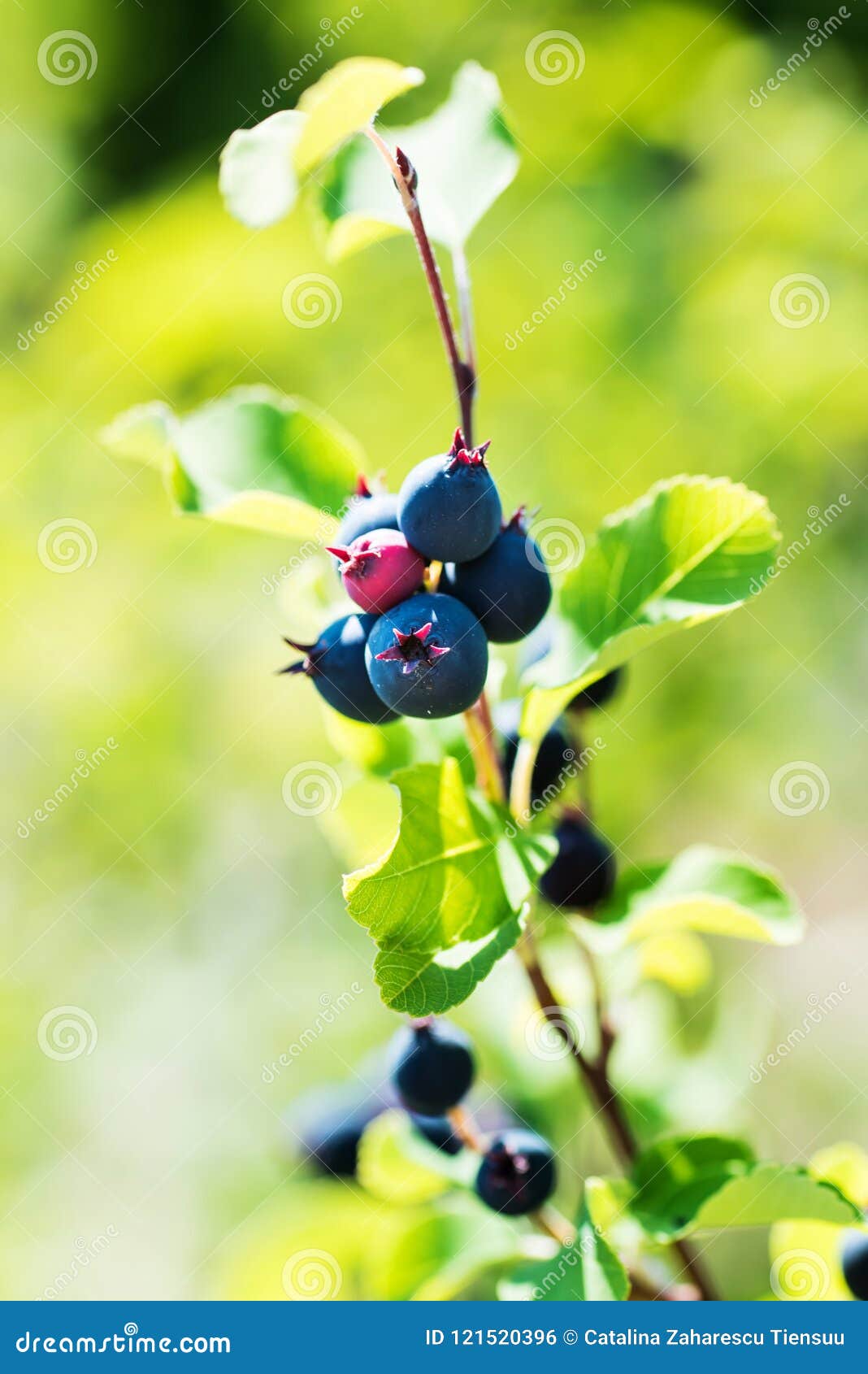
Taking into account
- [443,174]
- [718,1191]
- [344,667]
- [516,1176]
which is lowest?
[516,1176]

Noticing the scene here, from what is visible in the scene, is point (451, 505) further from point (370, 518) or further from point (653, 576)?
point (653, 576)

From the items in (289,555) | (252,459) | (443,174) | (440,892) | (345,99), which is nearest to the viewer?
(345,99)

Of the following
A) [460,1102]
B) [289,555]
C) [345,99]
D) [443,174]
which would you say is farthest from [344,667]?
[289,555]

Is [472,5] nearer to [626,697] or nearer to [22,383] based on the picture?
[22,383]

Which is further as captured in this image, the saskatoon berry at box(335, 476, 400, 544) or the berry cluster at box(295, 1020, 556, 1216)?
the berry cluster at box(295, 1020, 556, 1216)

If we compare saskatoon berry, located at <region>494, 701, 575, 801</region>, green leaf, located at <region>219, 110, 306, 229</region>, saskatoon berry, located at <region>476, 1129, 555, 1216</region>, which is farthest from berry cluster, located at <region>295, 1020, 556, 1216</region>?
green leaf, located at <region>219, 110, 306, 229</region>

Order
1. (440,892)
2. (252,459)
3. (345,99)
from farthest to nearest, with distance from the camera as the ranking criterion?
1. (252,459)
2. (440,892)
3. (345,99)

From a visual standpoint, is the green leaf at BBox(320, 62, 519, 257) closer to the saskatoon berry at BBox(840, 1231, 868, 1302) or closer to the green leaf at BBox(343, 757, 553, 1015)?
the green leaf at BBox(343, 757, 553, 1015)
